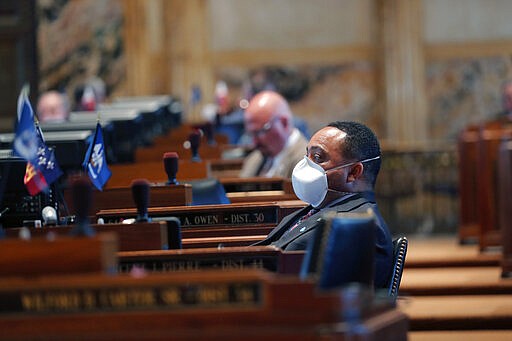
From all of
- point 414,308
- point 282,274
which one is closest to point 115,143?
point 414,308

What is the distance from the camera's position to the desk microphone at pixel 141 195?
391cm

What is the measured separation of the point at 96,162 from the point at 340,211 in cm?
115

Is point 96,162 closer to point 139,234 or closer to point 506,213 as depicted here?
point 139,234

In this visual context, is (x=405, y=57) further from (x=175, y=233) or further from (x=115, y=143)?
(x=175, y=233)

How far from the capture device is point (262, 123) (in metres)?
8.47

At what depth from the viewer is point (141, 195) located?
3953 mm

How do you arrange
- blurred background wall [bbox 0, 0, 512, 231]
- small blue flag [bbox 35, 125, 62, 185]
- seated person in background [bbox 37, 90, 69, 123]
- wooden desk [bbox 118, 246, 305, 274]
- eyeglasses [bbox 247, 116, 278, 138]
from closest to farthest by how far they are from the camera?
1. wooden desk [bbox 118, 246, 305, 274]
2. small blue flag [bbox 35, 125, 62, 185]
3. eyeglasses [bbox 247, 116, 278, 138]
4. seated person in background [bbox 37, 90, 69, 123]
5. blurred background wall [bbox 0, 0, 512, 231]

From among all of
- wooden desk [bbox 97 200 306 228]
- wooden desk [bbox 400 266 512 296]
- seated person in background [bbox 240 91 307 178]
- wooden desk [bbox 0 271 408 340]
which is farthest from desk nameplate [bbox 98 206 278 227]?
wooden desk [bbox 400 266 512 296]

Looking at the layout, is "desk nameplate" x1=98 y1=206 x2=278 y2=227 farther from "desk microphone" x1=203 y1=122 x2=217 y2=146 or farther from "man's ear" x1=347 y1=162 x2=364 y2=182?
"desk microphone" x1=203 y1=122 x2=217 y2=146

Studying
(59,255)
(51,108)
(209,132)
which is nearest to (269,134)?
(209,132)

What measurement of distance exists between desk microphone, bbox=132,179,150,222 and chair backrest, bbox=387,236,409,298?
1.06 m

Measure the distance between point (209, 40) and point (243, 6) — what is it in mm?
719

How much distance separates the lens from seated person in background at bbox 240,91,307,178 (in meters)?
8.28

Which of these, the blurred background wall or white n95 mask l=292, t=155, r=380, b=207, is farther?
the blurred background wall
